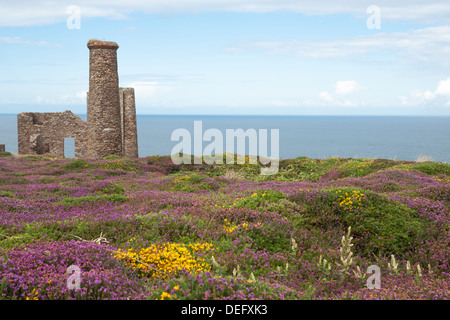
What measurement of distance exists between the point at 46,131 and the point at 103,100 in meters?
16.2

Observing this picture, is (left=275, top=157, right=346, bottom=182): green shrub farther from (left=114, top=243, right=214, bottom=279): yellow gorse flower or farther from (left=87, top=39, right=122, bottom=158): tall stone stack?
(left=114, top=243, right=214, bottom=279): yellow gorse flower

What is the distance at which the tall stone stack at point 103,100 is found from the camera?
1176 inches

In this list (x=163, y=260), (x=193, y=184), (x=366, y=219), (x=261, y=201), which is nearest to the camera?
(x=163, y=260)

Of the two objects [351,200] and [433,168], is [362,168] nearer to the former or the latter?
[433,168]

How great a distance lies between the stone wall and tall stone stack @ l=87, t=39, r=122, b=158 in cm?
1093

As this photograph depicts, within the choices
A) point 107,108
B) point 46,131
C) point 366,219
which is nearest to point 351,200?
point 366,219

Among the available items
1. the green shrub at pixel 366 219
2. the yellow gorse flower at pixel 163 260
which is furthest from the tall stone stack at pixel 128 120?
the yellow gorse flower at pixel 163 260

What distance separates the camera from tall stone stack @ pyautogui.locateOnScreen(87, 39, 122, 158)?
2988cm

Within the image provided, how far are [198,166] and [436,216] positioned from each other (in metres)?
19.7

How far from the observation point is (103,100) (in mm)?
30609

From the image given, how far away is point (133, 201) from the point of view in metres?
11.7

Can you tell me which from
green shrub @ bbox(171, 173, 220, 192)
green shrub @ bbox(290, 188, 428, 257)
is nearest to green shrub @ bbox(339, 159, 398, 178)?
green shrub @ bbox(171, 173, 220, 192)

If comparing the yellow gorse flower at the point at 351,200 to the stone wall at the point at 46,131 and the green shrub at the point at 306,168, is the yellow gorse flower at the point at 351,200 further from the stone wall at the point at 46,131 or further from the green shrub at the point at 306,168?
the stone wall at the point at 46,131
